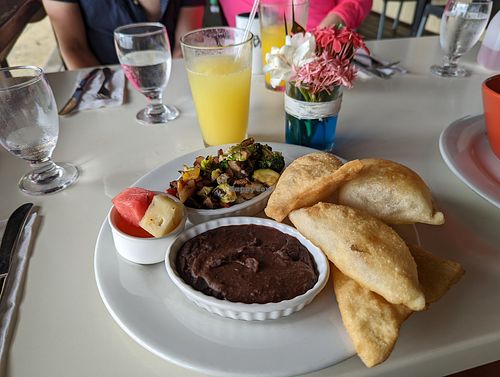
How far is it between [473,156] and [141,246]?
712 mm

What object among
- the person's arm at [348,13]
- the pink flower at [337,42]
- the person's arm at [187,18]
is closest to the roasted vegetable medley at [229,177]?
the pink flower at [337,42]

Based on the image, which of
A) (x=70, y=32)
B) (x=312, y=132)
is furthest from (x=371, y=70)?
(x=70, y=32)

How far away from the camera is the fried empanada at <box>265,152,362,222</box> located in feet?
2.06

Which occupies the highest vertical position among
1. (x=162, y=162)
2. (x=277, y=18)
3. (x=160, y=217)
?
(x=277, y=18)

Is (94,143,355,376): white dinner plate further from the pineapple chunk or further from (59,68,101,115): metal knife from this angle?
(59,68,101,115): metal knife

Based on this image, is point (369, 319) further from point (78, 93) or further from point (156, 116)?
point (78, 93)

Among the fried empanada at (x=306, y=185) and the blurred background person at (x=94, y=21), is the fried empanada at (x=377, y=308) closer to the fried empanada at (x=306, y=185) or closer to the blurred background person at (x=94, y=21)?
the fried empanada at (x=306, y=185)

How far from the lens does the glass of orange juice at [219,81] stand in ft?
3.09

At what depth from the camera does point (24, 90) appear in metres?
0.81

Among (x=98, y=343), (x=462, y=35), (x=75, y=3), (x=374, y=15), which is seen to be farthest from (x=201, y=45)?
(x=374, y=15)

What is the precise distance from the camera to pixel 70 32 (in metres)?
1.74

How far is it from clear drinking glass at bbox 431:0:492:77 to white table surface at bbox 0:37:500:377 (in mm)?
87

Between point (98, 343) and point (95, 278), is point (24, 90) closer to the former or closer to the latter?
point (95, 278)

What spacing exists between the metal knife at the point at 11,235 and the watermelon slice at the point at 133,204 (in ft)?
0.67
